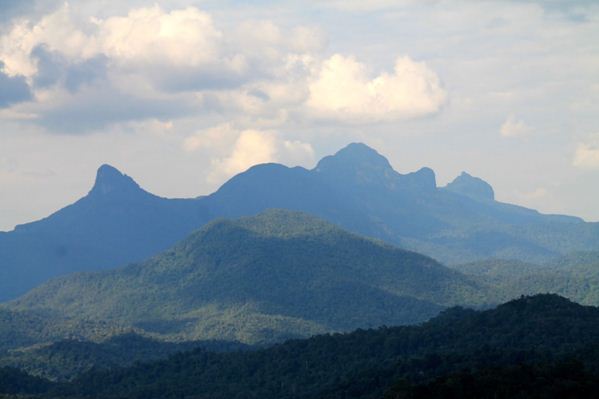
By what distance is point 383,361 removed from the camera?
232 ft

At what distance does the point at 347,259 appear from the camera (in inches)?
6299

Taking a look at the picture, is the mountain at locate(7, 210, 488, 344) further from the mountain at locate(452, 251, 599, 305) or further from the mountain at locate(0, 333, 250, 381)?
the mountain at locate(0, 333, 250, 381)

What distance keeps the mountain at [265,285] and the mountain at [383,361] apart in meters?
46.9

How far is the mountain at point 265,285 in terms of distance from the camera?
13975cm

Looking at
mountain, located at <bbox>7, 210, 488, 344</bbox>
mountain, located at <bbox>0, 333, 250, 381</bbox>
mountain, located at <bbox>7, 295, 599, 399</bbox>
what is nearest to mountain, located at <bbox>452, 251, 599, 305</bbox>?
mountain, located at <bbox>7, 210, 488, 344</bbox>

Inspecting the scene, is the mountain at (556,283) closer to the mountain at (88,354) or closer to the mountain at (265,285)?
the mountain at (265,285)

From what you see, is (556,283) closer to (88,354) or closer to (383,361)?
(88,354)

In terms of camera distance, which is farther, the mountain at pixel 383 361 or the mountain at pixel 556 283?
the mountain at pixel 556 283

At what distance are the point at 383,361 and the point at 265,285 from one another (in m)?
81.2

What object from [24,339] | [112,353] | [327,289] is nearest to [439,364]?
[112,353]

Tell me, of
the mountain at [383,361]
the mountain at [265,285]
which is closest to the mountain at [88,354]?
the mountain at [383,361]

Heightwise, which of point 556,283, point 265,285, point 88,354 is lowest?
point 88,354

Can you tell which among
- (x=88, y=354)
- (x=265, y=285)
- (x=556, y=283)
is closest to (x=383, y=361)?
(x=88, y=354)

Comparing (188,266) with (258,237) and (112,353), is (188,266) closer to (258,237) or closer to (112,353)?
(258,237)
